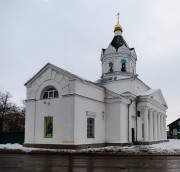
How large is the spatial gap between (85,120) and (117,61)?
43.4ft

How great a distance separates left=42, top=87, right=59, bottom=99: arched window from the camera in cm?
2584

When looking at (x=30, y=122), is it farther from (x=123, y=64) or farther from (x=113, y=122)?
(x=123, y=64)

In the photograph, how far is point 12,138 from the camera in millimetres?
35781

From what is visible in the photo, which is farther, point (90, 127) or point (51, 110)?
point (90, 127)

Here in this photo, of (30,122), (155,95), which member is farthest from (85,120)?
(155,95)

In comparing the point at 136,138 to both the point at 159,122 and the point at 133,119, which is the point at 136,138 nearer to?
the point at 133,119

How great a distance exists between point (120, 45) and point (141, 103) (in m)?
9.18

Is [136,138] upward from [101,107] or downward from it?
downward

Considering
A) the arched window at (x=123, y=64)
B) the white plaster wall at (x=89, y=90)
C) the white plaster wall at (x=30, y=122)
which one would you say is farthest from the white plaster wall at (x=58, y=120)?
the arched window at (x=123, y=64)

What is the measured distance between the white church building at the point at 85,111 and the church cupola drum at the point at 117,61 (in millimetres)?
158

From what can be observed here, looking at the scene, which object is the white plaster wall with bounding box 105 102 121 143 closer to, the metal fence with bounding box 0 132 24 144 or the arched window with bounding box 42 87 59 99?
the arched window with bounding box 42 87 59 99

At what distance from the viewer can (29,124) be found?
26.8 meters

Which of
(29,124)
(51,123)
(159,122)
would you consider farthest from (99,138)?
(159,122)

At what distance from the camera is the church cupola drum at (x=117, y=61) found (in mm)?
35594
